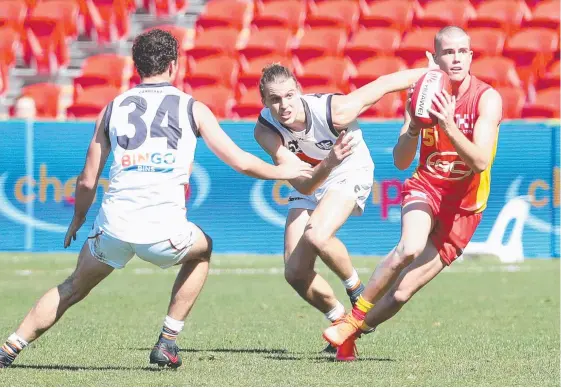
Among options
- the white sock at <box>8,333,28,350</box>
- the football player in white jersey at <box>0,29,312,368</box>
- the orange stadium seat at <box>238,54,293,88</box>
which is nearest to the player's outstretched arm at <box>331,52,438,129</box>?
the football player in white jersey at <box>0,29,312,368</box>

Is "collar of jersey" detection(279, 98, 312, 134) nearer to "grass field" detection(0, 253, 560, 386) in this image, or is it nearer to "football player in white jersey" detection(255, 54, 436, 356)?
"football player in white jersey" detection(255, 54, 436, 356)

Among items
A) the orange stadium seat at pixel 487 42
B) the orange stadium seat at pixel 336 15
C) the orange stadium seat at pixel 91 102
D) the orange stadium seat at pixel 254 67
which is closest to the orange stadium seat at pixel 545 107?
the orange stadium seat at pixel 487 42

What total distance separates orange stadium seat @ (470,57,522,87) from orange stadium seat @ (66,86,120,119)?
5344 mm

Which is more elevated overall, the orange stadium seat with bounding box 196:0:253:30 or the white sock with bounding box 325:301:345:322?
the white sock with bounding box 325:301:345:322

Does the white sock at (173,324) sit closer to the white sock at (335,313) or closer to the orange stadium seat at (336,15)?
the white sock at (335,313)

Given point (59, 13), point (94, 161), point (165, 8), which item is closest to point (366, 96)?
point (94, 161)

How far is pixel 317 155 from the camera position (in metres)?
7.67

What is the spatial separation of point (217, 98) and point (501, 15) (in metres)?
4.76

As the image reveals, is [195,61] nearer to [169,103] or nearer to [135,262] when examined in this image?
[135,262]

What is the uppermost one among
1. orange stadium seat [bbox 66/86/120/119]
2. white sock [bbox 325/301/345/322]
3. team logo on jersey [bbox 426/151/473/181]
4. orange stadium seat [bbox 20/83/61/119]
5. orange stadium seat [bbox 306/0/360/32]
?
team logo on jersey [bbox 426/151/473/181]

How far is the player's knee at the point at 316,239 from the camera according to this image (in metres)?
7.46

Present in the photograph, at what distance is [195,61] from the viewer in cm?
1839

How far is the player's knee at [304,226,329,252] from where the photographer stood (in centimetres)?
746

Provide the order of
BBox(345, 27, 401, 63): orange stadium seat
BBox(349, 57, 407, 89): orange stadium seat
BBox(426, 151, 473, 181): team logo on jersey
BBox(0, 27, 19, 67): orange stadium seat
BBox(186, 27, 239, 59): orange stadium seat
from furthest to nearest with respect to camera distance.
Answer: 1. BBox(0, 27, 19, 67): orange stadium seat
2. BBox(186, 27, 239, 59): orange stadium seat
3. BBox(345, 27, 401, 63): orange stadium seat
4. BBox(349, 57, 407, 89): orange stadium seat
5. BBox(426, 151, 473, 181): team logo on jersey
